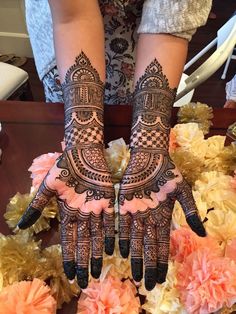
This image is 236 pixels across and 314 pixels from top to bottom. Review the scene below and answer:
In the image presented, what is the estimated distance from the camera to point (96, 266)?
1.57ft

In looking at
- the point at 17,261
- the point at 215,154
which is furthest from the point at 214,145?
the point at 17,261

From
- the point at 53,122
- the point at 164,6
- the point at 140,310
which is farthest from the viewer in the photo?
the point at 53,122

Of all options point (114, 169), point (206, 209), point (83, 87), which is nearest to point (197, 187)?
point (206, 209)

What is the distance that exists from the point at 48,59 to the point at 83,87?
25 cm

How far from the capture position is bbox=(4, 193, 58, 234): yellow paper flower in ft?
1.92

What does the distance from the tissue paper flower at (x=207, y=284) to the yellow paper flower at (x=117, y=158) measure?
180 mm

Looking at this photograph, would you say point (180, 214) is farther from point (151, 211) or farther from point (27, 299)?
point (27, 299)

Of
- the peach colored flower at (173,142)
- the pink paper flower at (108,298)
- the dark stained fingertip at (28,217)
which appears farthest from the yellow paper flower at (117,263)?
the peach colored flower at (173,142)

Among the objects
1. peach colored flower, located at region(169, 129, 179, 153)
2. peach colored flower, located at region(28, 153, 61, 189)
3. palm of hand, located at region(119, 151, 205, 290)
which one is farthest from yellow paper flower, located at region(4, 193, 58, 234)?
peach colored flower, located at region(169, 129, 179, 153)

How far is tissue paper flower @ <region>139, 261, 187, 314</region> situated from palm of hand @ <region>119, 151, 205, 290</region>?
0.08 feet

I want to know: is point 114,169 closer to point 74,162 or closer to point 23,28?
point 74,162

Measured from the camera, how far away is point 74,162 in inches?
21.3

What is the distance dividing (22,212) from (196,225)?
28 cm

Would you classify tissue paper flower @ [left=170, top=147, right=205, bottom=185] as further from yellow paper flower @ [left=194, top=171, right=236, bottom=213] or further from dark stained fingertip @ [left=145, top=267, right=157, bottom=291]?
dark stained fingertip @ [left=145, top=267, right=157, bottom=291]
